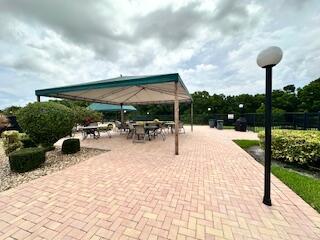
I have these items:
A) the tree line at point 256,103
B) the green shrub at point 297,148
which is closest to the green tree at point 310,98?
the tree line at point 256,103

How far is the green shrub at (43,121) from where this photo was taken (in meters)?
5.47

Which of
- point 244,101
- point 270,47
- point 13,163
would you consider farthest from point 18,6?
point 244,101

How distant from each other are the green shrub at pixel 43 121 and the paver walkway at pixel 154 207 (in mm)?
2058

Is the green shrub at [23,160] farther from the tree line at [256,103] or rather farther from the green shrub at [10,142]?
the tree line at [256,103]

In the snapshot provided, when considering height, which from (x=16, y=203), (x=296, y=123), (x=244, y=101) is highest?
(x=244, y=101)

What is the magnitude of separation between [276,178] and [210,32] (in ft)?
28.2

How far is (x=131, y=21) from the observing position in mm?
8188

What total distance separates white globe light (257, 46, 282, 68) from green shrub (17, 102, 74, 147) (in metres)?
6.06

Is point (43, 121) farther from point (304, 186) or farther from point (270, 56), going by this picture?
point (304, 186)

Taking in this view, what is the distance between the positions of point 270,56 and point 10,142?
8.09m

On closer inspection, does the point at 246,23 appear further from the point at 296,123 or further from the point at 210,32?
the point at 296,123

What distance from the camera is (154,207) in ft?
8.65

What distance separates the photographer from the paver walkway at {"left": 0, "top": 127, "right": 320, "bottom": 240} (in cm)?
208

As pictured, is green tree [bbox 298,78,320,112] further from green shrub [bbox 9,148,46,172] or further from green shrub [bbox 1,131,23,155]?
green shrub [bbox 1,131,23,155]
